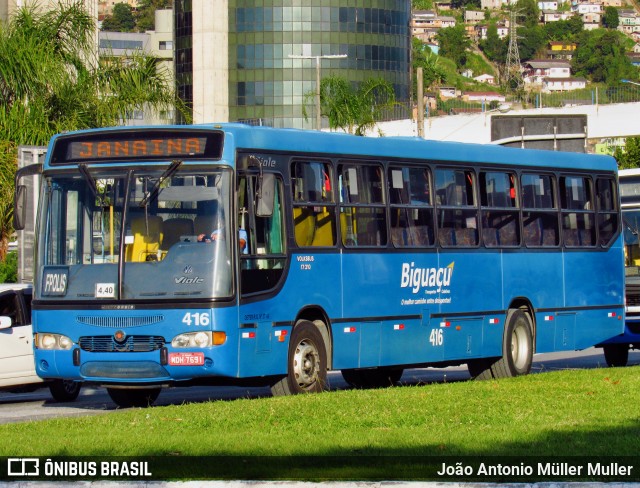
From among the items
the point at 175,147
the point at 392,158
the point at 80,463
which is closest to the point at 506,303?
the point at 392,158

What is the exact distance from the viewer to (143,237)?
15664mm

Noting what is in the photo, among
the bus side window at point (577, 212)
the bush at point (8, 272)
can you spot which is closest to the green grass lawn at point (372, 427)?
the bus side window at point (577, 212)

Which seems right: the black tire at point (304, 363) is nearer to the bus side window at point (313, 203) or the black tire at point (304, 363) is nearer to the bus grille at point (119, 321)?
the bus side window at point (313, 203)

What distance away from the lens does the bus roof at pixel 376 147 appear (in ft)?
52.8

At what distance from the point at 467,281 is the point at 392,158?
2275mm

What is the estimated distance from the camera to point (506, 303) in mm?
20578

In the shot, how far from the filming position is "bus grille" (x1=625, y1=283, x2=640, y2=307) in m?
24.4

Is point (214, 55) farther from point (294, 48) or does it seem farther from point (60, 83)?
point (60, 83)

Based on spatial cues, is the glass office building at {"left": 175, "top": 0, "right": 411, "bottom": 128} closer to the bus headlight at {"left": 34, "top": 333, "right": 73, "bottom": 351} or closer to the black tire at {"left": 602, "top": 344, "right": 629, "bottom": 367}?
the black tire at {"left": 602, "top": 344, "right": 629, "bottom": 367}

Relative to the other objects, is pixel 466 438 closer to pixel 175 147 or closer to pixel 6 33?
pixel 175 147

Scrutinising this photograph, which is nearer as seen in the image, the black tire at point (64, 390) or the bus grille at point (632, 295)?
the black tire at point (64, 390)

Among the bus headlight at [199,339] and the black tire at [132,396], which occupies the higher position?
the bus headlight at [199,339]

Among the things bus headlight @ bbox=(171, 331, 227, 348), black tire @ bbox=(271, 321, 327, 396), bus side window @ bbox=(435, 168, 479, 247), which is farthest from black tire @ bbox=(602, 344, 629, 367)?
bus headlight @ bbox=(171, 331, 227, 348)

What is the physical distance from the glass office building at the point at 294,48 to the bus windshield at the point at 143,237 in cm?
12024
